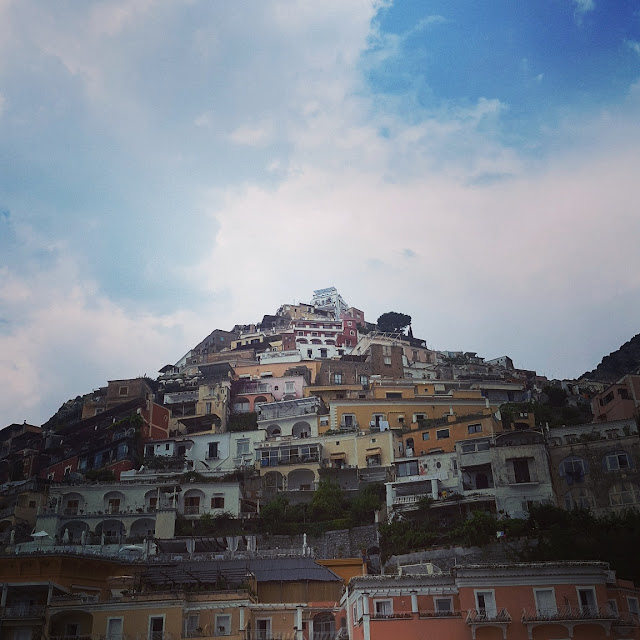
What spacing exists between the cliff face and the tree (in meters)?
31.7

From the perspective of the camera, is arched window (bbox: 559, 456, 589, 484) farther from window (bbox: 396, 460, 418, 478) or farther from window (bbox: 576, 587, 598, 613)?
window (bbox: 576, 587, 598, 613)

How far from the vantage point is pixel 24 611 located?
37719 mm

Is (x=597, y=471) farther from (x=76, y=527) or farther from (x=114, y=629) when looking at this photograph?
(x=76, y=527)

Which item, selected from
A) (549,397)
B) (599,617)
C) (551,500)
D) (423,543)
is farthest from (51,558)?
(549,397)

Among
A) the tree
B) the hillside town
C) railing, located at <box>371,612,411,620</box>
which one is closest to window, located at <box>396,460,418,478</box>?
the hillside town

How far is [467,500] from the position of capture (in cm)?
5303

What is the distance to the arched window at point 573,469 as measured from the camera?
5212cm

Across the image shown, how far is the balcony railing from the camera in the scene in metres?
37.1

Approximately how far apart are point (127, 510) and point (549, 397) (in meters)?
45.3

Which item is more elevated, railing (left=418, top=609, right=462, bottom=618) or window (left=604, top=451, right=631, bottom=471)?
window (left=604, top=451, right=631, bottom=471)

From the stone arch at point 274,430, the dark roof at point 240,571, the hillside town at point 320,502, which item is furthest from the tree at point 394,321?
the dark roof at point 240,571

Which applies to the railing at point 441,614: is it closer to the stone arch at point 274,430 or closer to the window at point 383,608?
the window at point 383,608

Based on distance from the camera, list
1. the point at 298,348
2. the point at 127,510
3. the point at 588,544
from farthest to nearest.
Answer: the point at 298,348
the point at 127,510
the point at 588,544

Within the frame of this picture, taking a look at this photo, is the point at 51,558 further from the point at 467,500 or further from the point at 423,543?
the point at 467,500
